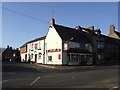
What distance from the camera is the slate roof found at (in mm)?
36881

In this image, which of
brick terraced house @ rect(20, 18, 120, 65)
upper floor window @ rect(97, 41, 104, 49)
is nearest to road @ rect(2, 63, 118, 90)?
brick terraced house @ rect(20, 18, 120, 65)

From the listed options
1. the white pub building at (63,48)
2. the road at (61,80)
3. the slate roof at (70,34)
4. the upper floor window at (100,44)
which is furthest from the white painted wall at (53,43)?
the road at (61,80)

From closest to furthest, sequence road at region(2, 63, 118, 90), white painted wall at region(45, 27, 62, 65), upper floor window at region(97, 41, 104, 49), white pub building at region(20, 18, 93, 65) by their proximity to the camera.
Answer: road at region(2, 63, 118, 90)
white pub building at region(20, 18, 93, 65)
white painted wall at region(45, 27, 62, 65)
upper floor window at region(97, 41, 104, 49)

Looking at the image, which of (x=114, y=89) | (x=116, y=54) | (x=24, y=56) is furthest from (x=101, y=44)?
(x=114, y=89)

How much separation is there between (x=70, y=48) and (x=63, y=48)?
6.26 ft

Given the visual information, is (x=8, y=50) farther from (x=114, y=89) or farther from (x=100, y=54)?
(x=114, y=89)

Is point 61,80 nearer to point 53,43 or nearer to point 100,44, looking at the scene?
point 53,43

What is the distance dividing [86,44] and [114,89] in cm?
3114

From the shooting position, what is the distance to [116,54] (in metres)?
50.4

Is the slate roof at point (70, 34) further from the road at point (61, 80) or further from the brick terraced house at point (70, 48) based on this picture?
the road at point (61, 80)

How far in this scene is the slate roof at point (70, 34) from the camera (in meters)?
36.9

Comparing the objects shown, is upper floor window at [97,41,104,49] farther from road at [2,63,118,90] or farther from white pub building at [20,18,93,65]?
road at [2,63,118,90]

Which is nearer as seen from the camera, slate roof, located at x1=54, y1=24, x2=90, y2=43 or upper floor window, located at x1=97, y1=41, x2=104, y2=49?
slate roof, located at x1=54, y1=24, x2=90, y2=43

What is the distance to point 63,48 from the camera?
1383 inches
